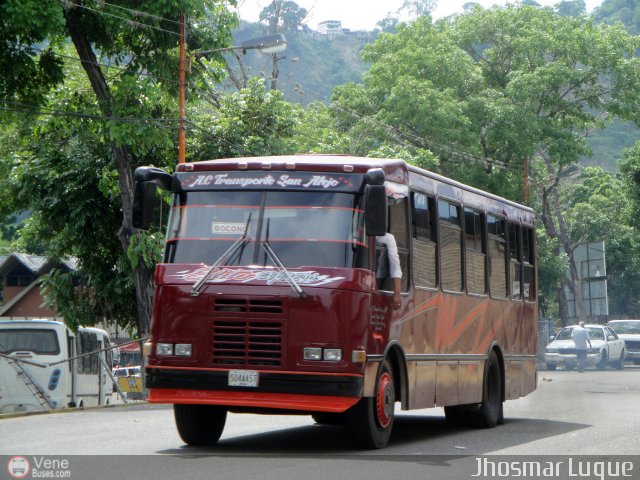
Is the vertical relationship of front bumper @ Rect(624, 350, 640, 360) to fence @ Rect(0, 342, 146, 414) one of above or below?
above

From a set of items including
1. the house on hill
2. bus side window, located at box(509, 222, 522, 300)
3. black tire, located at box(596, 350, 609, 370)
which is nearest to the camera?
bus side window, located at box(509, 222, 522, 300)

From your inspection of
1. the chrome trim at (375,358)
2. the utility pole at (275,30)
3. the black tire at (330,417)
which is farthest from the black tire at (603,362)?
the chrome trim at (375,358)

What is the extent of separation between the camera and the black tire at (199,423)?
1295 centimetres

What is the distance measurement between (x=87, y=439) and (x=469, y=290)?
529 cm

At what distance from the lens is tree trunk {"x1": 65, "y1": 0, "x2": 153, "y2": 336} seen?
25.3 m

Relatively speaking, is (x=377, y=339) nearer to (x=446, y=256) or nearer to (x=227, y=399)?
(x=227, y=399)

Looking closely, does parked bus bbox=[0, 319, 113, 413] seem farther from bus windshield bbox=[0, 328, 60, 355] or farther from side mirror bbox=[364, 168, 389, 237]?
side mirror bbox=[364, 168, 389, 237]

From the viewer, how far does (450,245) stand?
50.4ft

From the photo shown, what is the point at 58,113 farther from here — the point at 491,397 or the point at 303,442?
the point at 303,442

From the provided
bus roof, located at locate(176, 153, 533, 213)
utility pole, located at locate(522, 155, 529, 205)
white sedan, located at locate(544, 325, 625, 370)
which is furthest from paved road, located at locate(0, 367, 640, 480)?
utility pole, located at locate(522, 155, 529, 205)

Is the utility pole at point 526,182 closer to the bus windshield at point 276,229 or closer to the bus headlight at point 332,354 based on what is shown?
the bus windshield at point 276,229

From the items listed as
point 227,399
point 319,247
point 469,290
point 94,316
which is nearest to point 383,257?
point 319,247

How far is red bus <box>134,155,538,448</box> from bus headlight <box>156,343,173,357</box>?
0.01 m

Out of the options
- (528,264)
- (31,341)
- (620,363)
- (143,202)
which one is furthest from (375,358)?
(620,363)
